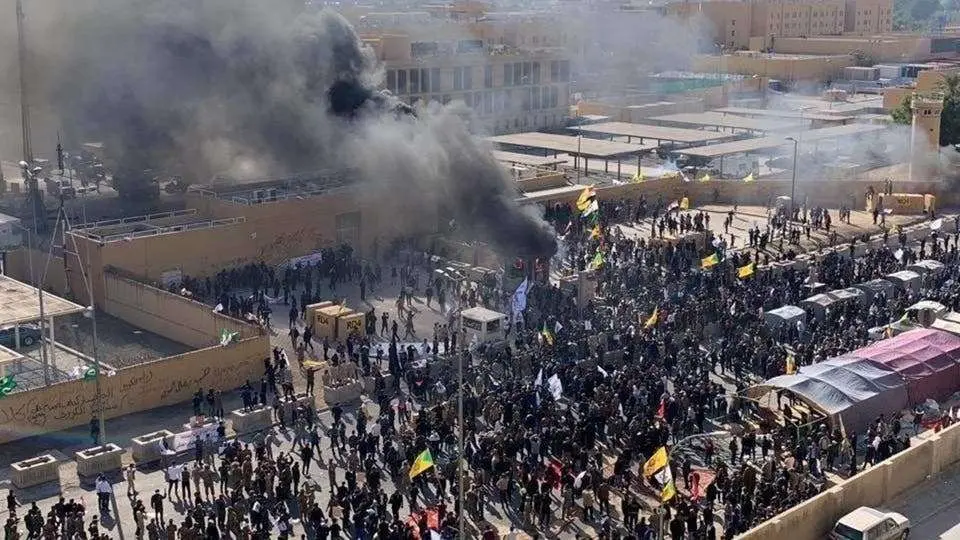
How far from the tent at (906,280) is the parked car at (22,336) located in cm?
2241

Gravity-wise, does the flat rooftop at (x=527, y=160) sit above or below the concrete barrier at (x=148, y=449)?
above

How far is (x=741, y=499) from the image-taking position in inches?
737

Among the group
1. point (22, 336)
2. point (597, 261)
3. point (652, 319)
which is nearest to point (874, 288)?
point (597, 261)

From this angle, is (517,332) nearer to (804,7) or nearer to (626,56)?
(626,56)

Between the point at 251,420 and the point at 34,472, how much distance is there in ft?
13.7

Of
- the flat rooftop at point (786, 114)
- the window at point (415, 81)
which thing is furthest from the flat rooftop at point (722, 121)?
the window at point (415, 81)

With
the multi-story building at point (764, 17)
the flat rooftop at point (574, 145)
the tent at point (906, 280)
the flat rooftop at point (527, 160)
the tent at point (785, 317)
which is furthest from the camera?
the multi-story building at point (764, 17)

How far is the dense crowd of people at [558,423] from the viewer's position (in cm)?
1852

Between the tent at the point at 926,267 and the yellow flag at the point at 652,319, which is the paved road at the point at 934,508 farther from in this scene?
the tent at the point at 926,267

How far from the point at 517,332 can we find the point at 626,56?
75.5m

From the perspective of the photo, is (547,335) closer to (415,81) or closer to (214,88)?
(214,88)

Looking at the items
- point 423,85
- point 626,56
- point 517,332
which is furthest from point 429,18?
point 517,332

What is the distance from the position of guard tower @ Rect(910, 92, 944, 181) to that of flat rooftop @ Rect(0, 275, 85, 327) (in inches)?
1416

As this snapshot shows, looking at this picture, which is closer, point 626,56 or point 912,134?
point 912,134
